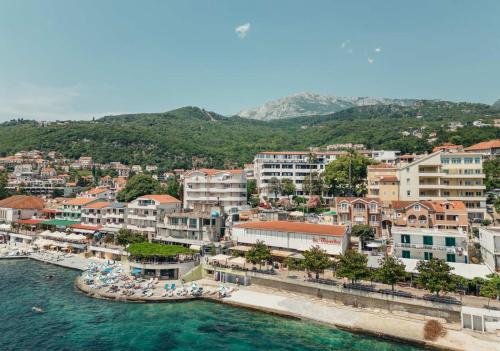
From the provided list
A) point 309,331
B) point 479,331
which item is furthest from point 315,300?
point 479,331

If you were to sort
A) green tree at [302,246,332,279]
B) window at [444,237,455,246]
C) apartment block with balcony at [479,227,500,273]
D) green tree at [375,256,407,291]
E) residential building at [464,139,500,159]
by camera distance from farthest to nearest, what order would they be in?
residential building at [464,139,500,159]
window at [444,237,455,246]
green tree at [302,246,332,279]
apartment block with balcony at [479,227,500,273]
green tree at [375,256,407,291]

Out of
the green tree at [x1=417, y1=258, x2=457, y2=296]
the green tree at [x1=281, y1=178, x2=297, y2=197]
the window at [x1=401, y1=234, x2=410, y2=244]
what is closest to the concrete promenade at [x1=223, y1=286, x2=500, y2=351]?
the green tree at [x1=417, y1=258, x2=457, y2=296]

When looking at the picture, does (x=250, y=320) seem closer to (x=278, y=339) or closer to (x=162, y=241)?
(x=278, y=339)

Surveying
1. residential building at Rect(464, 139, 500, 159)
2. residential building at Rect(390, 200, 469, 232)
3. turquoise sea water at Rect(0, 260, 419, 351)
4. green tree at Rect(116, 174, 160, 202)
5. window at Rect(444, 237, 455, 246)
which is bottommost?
turquoise sea water at Rect(0, 260, 419, 351)

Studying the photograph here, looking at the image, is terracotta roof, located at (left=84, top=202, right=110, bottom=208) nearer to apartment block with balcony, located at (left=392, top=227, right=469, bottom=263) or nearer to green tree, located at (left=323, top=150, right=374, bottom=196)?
green tree, located at (left=323, top=150, right=374, bottom=196)

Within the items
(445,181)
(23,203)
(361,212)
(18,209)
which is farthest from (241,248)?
(23,203)

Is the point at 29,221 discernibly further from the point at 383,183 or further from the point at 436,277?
the point at 436,277
